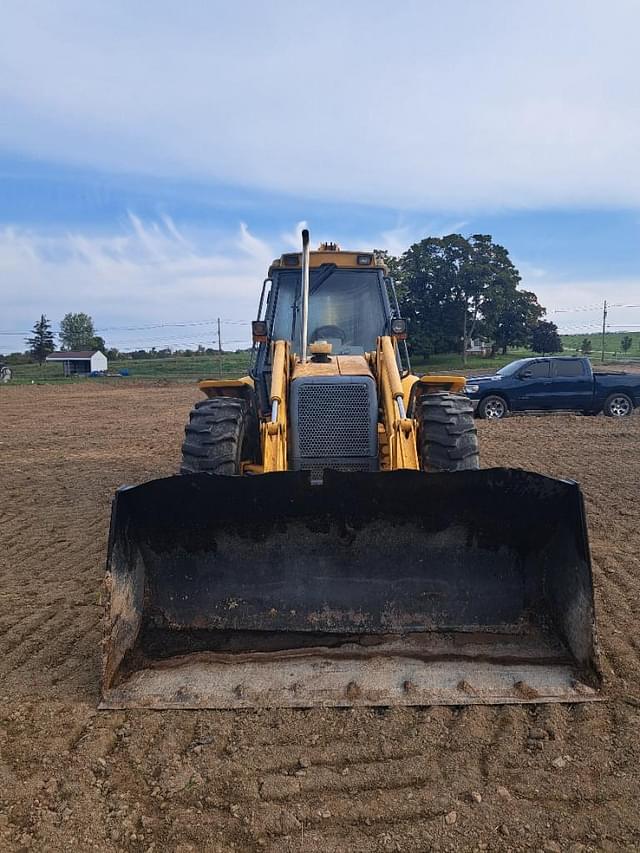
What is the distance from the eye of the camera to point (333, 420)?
505 centimetres

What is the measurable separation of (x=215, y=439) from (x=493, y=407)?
12759 mm

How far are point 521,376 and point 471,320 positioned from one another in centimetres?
2341

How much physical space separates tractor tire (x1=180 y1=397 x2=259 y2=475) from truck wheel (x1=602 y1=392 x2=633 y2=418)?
1383 centimetres

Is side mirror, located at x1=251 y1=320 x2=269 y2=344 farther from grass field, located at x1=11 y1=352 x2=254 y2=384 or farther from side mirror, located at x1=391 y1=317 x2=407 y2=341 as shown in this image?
grass field, located at x1=11 y1=352 x2=254 y2=384

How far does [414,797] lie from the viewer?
2873 millimetres

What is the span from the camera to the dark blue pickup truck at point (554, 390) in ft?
55.0

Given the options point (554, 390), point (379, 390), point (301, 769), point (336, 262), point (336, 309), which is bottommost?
point (301, 769)

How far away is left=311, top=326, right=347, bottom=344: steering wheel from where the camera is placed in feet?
20.4

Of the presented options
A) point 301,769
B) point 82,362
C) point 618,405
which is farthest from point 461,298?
point 301,769

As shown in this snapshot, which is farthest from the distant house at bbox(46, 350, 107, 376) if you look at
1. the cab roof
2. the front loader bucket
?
the front loader bucket

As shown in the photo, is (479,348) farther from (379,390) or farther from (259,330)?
(379,390)

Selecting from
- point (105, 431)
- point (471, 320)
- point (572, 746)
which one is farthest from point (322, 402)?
point (471, 320)

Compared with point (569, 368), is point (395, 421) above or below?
above

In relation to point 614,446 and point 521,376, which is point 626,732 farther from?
point 521,376
